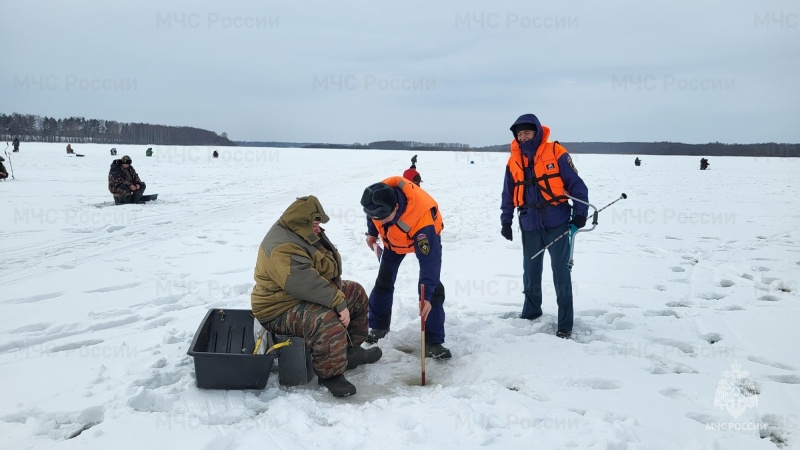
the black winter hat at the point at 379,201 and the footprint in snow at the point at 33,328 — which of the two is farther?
the footprint in snow at the point at 33,328

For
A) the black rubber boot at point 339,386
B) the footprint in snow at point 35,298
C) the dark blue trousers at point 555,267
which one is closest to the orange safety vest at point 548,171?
the dark blue trousers at point 555,267

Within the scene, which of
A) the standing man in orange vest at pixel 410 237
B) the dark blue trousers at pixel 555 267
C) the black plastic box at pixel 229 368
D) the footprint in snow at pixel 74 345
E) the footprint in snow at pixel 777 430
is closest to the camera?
the footprint in snow at pixel 777 430

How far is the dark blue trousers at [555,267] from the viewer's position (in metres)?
4.63

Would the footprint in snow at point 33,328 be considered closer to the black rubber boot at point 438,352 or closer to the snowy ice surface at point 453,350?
the snowy ice surface at point 453,350

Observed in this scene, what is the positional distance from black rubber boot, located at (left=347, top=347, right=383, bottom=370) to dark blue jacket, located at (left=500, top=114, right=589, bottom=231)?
1.83m

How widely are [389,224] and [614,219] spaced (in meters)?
9.25

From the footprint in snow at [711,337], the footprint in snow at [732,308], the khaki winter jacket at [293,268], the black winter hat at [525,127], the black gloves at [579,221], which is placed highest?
the black winter hat at [525,127]

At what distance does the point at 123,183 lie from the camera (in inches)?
462

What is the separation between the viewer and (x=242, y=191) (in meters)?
15.6

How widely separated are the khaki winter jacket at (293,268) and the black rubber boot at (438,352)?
3.53 ft

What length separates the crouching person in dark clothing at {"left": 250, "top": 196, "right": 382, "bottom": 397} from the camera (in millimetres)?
3516

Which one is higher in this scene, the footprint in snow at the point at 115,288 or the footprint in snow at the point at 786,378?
the footprint in snow at the point at 115,288

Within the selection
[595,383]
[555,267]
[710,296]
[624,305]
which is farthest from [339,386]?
[710,296]

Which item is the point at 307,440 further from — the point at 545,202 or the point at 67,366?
the point at 545,202
